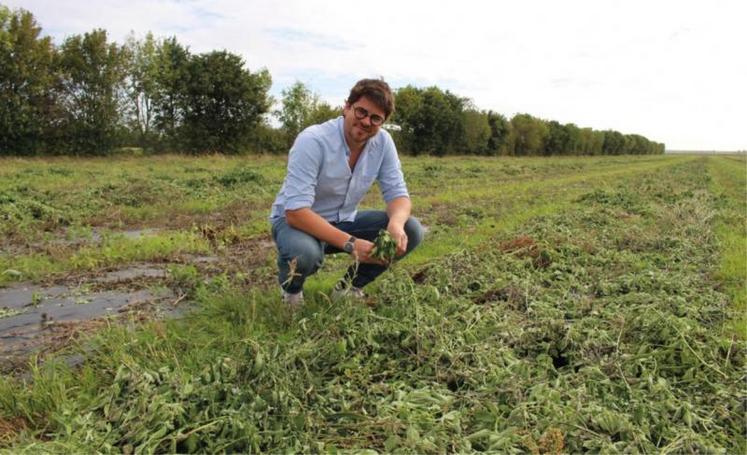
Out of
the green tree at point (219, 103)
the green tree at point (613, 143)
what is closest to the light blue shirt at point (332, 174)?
the green tree at point (219, 103)

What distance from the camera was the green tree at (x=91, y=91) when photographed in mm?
25469

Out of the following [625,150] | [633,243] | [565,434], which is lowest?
[565,434]

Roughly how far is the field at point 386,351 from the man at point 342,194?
1.08 feet

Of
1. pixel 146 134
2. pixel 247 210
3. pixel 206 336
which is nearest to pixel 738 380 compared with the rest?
pixel 206 336

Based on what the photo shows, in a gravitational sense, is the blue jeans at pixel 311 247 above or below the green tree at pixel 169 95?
below

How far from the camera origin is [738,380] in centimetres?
290

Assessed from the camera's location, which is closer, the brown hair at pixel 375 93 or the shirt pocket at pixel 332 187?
the brown hair at pixel 375 93

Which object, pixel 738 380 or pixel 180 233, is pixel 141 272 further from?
pixel 738 380

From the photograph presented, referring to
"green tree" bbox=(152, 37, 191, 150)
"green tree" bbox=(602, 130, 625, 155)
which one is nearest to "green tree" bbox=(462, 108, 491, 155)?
"green tree" bbox=(152, 37, 191, 150)

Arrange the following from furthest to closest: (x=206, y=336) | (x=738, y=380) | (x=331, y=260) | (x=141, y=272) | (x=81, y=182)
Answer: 1. (x=81, y=182)
2. (x=331, y=260)
3. (x=141, y=272)
4. (x=206, y=336)
5. (x=738, y=380)

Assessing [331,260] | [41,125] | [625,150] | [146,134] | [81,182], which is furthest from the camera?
[625,150]

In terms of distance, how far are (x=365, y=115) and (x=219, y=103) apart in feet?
94.3

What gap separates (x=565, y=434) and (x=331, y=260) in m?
3.91

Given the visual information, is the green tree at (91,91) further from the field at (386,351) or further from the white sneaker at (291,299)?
the white sneaker at (291,299)
